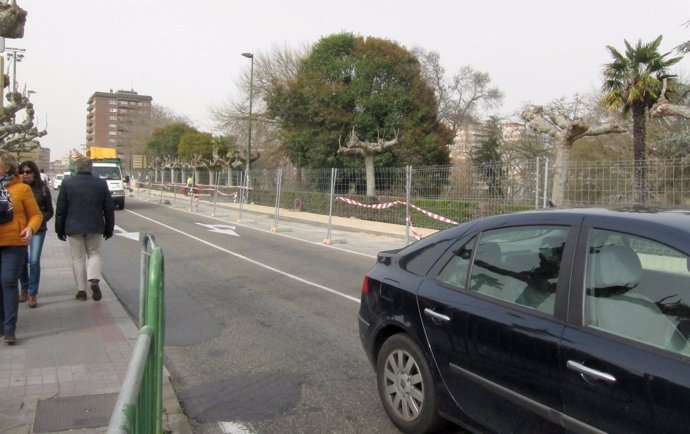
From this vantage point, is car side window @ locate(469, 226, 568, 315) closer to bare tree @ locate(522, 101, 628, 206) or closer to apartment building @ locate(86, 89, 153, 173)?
bare tree @ locate(522, 101, 628, 206)

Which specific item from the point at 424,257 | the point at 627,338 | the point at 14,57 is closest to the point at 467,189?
the point at 424,257

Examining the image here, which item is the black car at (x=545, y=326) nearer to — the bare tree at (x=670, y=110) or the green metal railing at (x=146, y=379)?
the green metal railing at (x=146, y=379)

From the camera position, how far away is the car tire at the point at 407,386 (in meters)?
3.39

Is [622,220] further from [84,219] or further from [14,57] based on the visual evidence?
[14,57]

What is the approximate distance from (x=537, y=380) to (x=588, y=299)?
451mm

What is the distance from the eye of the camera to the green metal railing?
5.55 feet

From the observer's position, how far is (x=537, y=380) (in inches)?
106

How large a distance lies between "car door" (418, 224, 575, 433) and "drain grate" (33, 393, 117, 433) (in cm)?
223

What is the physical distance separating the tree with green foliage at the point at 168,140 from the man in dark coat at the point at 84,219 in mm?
54858

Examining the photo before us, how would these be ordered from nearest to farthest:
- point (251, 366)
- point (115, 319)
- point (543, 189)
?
point (251, 366) → point (115, 319) → point (543, 189)

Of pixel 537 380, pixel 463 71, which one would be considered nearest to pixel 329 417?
pixel 537 380

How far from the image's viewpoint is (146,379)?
7.52ft

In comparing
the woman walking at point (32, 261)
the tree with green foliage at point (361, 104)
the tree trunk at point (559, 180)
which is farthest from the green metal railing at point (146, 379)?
the tree with green foliage at point (361, 104)

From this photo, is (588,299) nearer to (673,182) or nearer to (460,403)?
(460,403)
